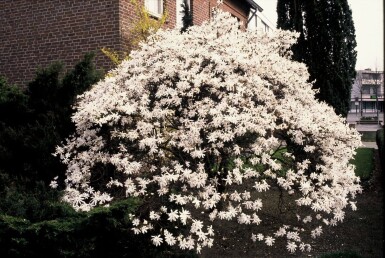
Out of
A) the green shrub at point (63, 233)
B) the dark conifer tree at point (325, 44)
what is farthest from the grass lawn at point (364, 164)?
the green shrub at point (63, 233)

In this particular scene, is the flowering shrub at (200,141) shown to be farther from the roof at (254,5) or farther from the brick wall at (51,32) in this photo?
the roof at (254,5)

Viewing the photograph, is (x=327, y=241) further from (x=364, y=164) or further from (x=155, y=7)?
(x=155, y=7)

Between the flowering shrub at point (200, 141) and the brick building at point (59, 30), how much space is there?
181 inches

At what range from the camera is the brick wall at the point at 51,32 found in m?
10.0

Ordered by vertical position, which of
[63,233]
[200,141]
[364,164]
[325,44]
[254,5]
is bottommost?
[364,164]

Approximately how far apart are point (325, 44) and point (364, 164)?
3.83 m

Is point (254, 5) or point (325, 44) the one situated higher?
point (254, 5)

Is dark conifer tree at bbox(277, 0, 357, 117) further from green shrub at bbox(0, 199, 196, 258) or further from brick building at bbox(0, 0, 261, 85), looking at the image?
green shrub at bbox(0, 199, 196, 258)

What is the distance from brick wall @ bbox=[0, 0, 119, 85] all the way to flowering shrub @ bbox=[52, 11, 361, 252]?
4720mm

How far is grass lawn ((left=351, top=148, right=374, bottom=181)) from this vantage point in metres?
10.3

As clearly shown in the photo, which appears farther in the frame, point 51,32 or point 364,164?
point 364,164

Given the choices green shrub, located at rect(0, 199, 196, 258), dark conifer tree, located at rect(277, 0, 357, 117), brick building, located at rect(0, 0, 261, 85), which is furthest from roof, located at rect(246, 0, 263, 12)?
A: green shrub, located at rect(0, 199, 196, 258)

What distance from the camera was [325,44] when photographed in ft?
41.3

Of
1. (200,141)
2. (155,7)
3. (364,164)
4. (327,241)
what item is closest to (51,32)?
(155,7)
